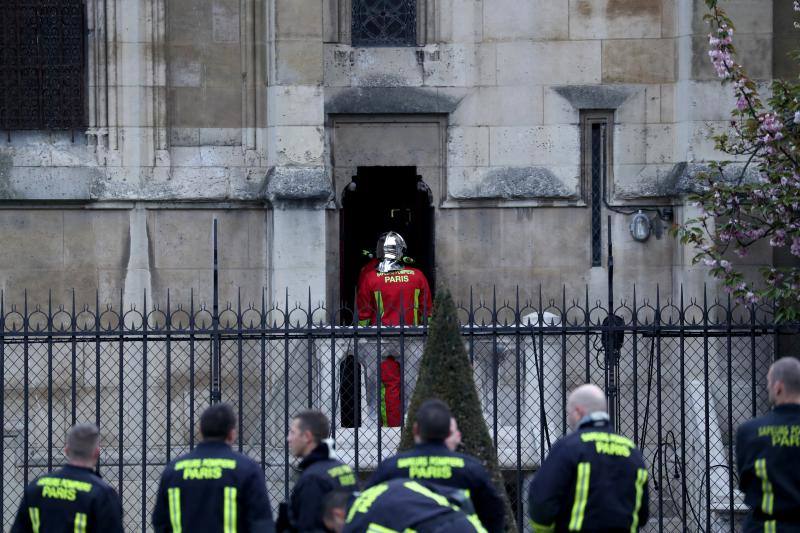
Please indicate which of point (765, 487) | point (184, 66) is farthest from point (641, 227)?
point (765, 487)

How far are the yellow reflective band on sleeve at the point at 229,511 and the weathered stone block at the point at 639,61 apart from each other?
29.7 feet

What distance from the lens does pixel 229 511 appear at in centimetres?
871

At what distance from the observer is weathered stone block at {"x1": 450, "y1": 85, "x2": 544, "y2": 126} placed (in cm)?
1666

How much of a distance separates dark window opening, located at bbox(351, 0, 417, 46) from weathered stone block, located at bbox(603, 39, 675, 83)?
2.02 m

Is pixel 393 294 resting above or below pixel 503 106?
below

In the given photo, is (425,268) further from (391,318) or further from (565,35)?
(565,35)

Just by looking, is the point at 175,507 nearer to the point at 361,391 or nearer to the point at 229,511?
the point at 229,511

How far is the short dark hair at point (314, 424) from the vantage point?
28.5 ft

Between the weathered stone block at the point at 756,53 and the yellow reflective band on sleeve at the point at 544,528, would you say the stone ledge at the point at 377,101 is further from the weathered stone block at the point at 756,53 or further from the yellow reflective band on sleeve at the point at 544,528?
the yellow reflective band on sleeve at the point at 544,528

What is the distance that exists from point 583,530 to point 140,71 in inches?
358

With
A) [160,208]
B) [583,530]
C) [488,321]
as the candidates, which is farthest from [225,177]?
[583,530]

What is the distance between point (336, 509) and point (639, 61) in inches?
379

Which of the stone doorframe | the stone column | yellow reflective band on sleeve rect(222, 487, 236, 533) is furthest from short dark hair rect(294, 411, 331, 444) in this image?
the stone doorframe

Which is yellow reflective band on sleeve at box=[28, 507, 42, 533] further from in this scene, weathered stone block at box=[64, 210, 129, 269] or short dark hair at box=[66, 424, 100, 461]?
weathered stone block at box=[64, 210, 129, 269]
